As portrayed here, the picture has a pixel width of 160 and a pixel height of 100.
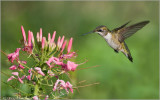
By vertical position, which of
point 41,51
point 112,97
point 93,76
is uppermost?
point 41,51

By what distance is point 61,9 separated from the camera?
26.6ft

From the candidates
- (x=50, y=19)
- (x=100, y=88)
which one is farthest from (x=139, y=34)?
(x=50, y=19)

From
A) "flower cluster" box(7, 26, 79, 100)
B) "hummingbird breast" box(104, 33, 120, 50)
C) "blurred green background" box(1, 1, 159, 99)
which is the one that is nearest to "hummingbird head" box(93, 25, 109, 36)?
"hummingbird breast" box(104, 33, 120, 50)

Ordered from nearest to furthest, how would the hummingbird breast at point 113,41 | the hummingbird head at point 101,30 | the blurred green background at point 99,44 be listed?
the hummingbird head at point 101,30
the hummingbird breast at point 113,41
the blurred green background at point 99,44

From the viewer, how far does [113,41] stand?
430cm

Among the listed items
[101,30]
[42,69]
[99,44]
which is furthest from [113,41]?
[42,69]

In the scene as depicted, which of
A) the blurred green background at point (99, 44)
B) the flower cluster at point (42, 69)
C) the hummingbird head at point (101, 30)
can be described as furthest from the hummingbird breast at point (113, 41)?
the flower cluster at point (42, 69)

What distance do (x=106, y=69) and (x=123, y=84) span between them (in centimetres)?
38

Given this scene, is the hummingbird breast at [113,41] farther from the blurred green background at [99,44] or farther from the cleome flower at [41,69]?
the cleome flower at [41,69]

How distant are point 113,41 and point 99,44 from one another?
112cm

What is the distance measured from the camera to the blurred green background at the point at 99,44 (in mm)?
4582

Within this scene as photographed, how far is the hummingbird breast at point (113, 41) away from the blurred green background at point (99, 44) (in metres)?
0.47

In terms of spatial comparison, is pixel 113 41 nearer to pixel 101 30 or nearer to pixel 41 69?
pixel 101 30

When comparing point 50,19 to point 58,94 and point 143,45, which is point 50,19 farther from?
point 58,94
